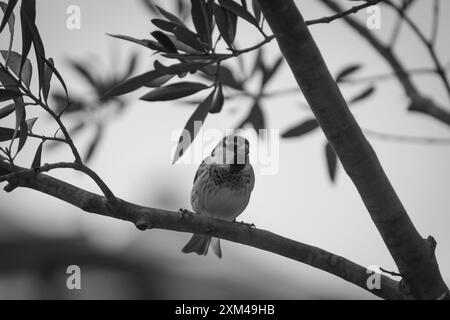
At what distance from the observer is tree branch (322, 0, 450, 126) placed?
219 centimetres

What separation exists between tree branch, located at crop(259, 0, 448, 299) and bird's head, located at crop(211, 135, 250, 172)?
2480 mm

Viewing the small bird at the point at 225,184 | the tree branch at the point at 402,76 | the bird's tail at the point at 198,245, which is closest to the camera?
the tree branch at the point at 402,76

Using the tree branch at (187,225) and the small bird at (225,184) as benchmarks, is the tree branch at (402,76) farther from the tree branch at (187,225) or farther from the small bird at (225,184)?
the small bird at (225,184)

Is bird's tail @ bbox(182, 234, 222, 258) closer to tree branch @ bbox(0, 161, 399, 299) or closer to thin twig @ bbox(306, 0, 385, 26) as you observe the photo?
tree branch @ bbox(0, 161, 399, 299)

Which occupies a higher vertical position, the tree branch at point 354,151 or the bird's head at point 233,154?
the bird's head at point 233,154

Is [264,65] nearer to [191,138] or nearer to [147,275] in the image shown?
[191,138]

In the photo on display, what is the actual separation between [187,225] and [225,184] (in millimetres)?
2289

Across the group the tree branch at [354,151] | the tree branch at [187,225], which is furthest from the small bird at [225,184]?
the tree branch at [354,151]

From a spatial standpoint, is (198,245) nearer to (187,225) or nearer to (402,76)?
(187,225)

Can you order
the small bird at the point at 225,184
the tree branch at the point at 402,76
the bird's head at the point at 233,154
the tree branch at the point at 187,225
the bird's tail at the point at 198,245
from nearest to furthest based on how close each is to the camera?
the tree branch at the point at 402,76
the tree branch at the point at 187,225
the bird's head at the point at 233,154
the small bird at the point at 225,184
the bird's tail at the point at 198,245

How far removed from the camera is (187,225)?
9.46ft

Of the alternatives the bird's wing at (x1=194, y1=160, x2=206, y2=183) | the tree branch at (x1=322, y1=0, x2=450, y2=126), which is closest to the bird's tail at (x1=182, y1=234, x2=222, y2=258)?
the bird's wing at (x1=194, y1=160, x2=206, y2=183)

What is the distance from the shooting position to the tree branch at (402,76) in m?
2.19
